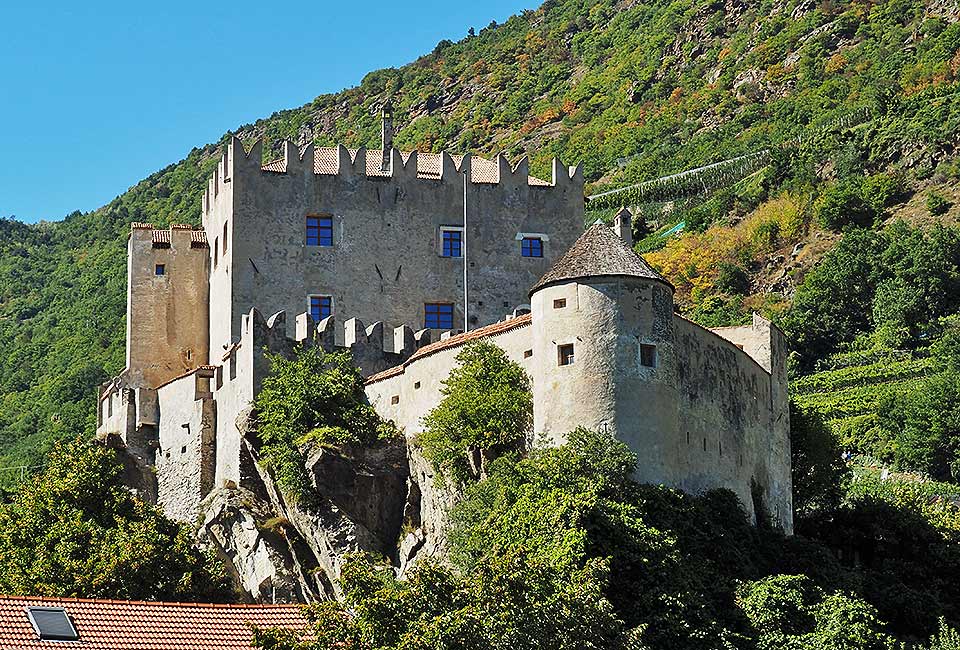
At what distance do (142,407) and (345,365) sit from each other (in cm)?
812

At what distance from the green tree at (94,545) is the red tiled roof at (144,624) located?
777cm

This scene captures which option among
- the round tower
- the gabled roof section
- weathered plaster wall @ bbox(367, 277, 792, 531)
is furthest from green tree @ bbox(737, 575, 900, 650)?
the gabled roof section

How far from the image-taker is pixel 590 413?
4516 cm

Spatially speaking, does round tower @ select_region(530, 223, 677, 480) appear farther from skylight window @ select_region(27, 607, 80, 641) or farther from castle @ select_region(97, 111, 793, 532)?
skylight window @ select_region(27, 607, 80, 641)

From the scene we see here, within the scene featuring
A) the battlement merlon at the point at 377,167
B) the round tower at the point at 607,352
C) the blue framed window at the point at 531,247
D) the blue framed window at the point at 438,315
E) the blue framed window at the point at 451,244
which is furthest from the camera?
the blue framed window at the point at 531,247

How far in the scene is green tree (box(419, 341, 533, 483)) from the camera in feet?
154

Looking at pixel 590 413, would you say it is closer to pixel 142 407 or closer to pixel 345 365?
pixel 345 365

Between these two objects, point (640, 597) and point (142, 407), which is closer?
point (640, 597)

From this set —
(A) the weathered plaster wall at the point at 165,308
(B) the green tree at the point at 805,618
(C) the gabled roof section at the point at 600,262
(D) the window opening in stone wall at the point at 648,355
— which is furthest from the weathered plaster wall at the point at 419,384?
(A) the weathered plaster wall at the point at 165,308

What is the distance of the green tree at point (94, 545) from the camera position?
44.5 m

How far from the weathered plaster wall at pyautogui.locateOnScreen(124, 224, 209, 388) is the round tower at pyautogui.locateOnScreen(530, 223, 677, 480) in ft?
54.6

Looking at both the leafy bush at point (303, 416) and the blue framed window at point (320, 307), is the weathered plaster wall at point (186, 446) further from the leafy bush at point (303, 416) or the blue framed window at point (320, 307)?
the blue framed window at point (320, 307)

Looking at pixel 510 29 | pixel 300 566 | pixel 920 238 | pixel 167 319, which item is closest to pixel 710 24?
pixel 510 29

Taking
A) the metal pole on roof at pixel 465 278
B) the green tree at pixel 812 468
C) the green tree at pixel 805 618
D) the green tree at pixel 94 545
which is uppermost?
the metal pole on roof at pixel 465 278
